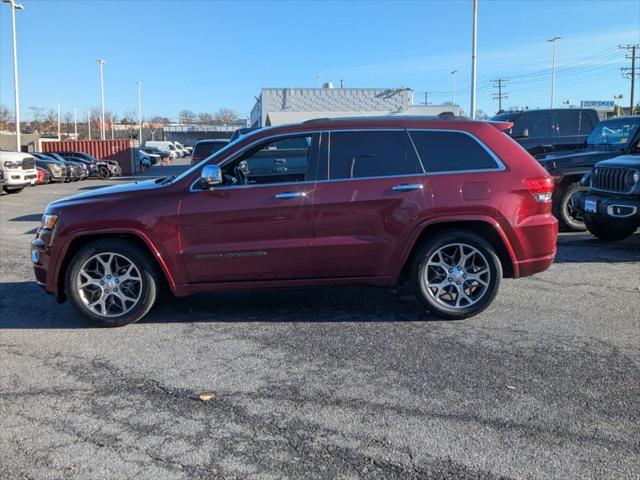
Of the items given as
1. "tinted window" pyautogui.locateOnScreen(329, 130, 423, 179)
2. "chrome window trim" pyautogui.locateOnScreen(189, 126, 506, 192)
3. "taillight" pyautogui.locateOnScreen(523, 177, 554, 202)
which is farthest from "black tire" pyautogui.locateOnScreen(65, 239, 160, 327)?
"taillight" pyautogui.locateOnScreen(523, 177, 554, 202)

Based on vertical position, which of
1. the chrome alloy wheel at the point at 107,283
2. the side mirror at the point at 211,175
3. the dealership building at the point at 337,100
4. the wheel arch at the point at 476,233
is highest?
the dealership building at the point at 337,100

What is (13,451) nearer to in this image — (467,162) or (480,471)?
(480,471)

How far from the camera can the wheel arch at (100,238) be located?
210 inches

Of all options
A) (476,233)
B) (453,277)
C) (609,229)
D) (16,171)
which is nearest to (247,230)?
(453,277)

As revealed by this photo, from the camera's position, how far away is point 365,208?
5312 millimetres

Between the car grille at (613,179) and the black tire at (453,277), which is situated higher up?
the car grille at (613,179)

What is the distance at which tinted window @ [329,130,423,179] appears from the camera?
5410mm

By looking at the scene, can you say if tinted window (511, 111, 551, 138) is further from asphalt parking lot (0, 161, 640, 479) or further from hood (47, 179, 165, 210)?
hood (47, 179, 165, 210)

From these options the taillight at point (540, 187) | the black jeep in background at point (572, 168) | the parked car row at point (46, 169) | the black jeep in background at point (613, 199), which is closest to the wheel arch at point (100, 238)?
the taillight at point (540, 187)

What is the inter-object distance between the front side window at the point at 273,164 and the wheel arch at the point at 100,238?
94 centimetres

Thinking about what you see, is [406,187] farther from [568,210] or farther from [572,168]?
[568,210]

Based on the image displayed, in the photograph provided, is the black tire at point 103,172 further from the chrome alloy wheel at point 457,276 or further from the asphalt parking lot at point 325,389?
the chrome alloy wheel at point 457,276

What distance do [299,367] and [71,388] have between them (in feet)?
5.28

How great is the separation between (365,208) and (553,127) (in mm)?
11109
